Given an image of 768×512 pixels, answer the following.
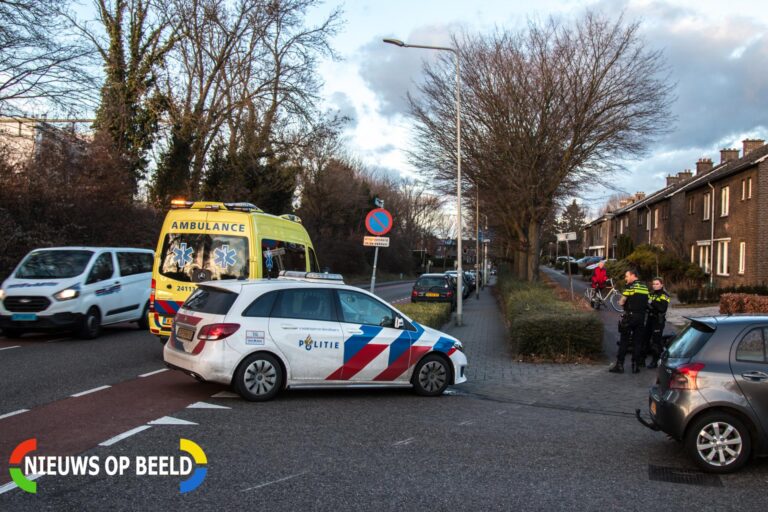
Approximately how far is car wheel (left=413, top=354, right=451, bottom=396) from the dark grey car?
3.40 metres

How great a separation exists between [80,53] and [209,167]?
13.5 m

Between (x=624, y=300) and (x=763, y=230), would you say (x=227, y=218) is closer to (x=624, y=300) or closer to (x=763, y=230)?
(x=624, y=300)

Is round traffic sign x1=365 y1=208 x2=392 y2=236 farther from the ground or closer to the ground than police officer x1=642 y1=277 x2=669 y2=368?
farther from the ground

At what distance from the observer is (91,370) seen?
386 inches

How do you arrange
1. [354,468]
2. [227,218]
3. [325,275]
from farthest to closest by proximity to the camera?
[227,218] → [325,275] → [354,468]

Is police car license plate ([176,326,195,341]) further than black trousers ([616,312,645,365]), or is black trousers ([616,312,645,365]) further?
black trousers ([616,312,645,365])

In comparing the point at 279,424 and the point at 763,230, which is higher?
the point at 763,230

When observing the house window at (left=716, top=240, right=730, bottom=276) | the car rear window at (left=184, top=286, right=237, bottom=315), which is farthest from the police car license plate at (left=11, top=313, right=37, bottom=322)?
the house window at (left=716, top=240, right=730, bottom=276)

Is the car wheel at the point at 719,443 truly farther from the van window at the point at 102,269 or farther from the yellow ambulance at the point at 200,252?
the van window at the point at 102,269

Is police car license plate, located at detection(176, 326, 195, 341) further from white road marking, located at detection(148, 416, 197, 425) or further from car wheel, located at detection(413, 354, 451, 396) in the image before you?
car wheel, located at detection(413, 354, 451, 396)

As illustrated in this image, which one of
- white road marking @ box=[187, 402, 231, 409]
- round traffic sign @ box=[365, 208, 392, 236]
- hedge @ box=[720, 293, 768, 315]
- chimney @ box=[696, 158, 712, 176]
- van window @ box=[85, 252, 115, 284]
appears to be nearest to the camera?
white road marking @ box=[187, 402, 231, 409]

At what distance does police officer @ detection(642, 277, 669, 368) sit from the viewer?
37.7 ft

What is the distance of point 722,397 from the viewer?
564 cm

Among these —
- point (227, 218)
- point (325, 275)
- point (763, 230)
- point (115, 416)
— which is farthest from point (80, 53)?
point (763, 230)
